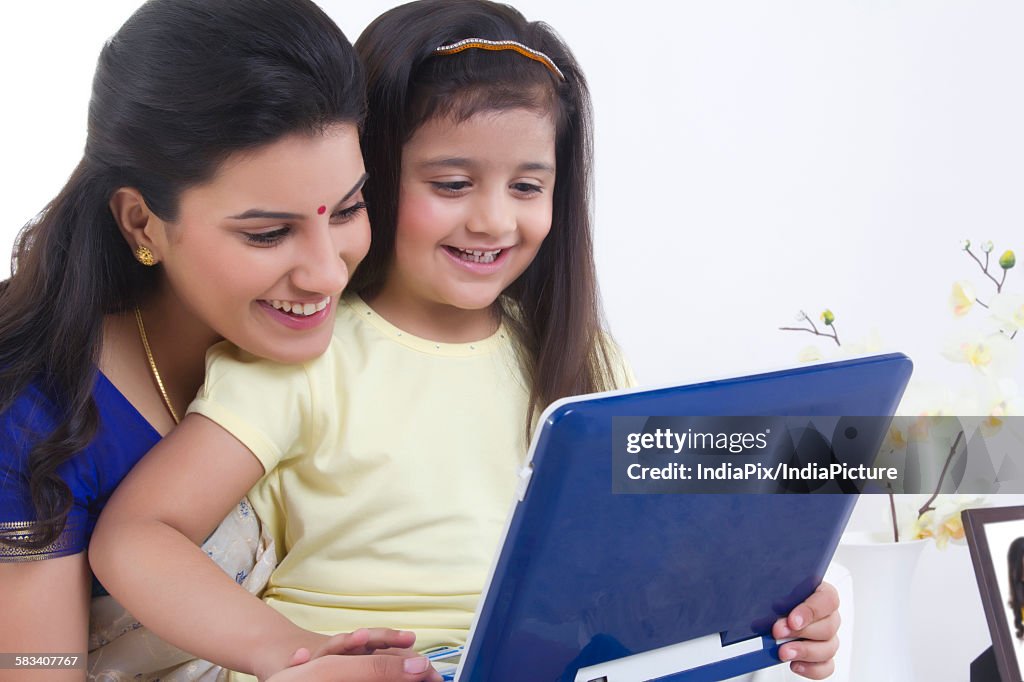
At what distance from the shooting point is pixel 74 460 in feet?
4.14

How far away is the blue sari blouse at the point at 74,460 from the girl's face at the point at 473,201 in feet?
1.16

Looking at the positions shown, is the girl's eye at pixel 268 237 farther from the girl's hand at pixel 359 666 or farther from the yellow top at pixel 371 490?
the girl's hand at pixel 359 666

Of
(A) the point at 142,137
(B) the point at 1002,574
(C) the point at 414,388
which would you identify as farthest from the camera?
(C) the point at 414,388

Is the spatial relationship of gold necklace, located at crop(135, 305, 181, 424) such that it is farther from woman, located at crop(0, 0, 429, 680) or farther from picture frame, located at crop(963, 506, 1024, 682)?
picture frame, located at crop(963, 506, 1024, 682)

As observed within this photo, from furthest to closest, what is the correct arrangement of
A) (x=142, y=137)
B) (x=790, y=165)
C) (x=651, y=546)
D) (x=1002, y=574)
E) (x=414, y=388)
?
1. (x=790, y=165)
2. (x=414, y=388)
3. (x=1002, y=574)
4. (x=142, y=137)
5. (x=651, y=546)

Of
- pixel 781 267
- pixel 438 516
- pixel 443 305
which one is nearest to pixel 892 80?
pixel 781 267

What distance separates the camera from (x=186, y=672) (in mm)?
1385

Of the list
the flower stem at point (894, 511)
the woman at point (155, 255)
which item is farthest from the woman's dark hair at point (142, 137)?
the flower stem at point (894, 511)

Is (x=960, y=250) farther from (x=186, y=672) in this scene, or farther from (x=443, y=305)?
(x=186, y=672)

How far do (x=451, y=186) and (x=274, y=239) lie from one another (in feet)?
0.72

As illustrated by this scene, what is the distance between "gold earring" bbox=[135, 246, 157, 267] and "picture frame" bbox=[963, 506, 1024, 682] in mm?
921

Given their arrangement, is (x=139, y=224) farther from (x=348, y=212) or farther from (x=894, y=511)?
(x=894, y=511)

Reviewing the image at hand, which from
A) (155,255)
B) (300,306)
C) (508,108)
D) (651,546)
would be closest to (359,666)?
(651,546)

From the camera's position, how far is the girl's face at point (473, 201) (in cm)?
130
